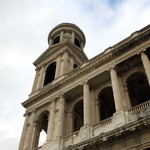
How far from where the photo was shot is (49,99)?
25406mm

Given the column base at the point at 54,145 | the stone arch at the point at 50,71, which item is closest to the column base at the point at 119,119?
the column base at the point at 54,145

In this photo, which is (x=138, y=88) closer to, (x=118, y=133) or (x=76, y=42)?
(x=118, y=133)

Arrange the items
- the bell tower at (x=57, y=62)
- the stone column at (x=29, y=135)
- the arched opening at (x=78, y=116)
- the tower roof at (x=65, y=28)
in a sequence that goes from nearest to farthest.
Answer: the stone column at (x=29, y=135)
the arched opening at (x=78, y=116)
the bell tower at (x=57, y=62)
the tower roof at (x=65, y=28)

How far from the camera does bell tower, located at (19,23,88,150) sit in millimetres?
22609

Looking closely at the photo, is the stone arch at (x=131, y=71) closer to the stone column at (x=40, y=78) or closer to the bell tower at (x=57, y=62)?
the bell tower at (x=57, y=62)

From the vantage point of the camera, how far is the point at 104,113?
80.5ft

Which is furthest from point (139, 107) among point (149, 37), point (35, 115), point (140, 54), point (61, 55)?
point (61, 55)

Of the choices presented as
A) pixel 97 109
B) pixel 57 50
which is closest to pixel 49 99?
pixel 97 109

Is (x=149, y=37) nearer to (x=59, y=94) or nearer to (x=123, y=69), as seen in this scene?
(x=123, y=69)

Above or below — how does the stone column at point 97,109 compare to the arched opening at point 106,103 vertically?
below

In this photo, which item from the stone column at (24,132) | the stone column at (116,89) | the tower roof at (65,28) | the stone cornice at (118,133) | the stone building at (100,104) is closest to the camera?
the stone cornice at (118,133)

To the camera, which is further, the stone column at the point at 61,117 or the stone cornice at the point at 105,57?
the stone cornice at the point at 105,57

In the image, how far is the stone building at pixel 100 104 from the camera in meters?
15.8

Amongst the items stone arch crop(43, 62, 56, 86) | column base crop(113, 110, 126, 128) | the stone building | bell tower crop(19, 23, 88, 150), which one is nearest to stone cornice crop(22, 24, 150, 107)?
the stone building
